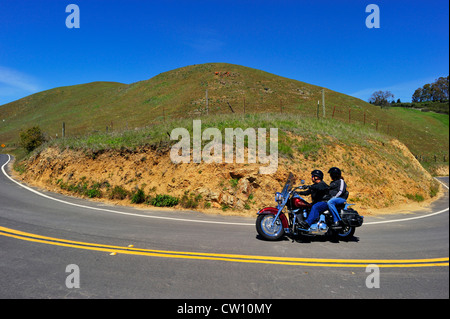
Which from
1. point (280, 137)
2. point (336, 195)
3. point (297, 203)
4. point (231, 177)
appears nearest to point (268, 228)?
point (297, 203)

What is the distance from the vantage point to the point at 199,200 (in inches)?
429

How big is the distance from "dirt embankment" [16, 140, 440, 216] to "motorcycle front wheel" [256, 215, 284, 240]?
370cm

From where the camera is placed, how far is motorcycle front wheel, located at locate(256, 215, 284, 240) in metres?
6.31

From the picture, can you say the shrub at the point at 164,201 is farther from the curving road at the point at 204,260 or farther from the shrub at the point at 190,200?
the curving road at the point at 204,260

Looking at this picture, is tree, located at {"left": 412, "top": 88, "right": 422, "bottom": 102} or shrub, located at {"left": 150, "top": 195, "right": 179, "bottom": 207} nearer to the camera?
shrub, located at {"left": 150, "top": 195, "right": 179, "bottom": 207}

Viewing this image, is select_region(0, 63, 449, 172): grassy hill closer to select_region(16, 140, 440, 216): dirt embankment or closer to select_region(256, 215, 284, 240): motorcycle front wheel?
select_region(16, 140, 440, 216): dirt embankment

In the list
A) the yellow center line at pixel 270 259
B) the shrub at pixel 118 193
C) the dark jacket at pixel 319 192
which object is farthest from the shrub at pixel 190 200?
the dark jacket at pixel 319 192

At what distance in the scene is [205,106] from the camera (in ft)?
145

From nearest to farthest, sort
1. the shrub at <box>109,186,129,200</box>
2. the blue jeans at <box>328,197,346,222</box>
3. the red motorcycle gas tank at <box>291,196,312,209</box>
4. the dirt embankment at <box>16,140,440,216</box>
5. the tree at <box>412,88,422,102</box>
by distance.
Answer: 1. the blue jeans at <box>328,197,346,222</box>
2. the red motorcycle gas tank at <box>291,196,312,209</box>
3. the dirt embankment at <box>16,140,440,216</box>
4. the shrub at <box>109,186,129,200</box>
5. the tree at <box>412,88,422,102</box>

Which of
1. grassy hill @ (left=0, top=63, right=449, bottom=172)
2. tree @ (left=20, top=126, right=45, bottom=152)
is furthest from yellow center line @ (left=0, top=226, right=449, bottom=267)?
tree @ (left=20, top=126, right=45, bottom=152)

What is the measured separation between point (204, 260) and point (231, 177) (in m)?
6.70

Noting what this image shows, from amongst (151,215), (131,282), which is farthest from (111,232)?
(131,282)

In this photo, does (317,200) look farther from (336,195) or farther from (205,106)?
(205,106)
